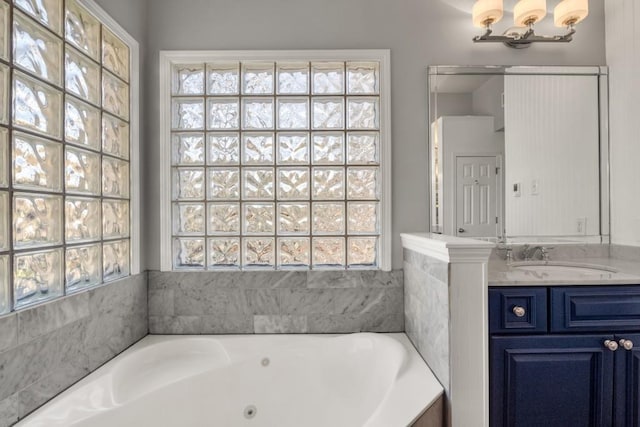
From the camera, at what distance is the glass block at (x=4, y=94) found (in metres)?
0.99

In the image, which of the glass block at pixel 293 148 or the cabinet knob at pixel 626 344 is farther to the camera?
the glass block at pixel 293 148

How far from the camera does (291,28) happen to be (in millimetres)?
1779

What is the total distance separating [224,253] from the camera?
1823 mm

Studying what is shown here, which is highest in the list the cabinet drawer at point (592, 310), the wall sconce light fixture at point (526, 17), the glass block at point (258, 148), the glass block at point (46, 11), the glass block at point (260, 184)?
the wall sconce light fixture at point (526, 17)

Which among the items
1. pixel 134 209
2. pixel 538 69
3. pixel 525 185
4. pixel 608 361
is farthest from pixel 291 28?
pixel 608 361

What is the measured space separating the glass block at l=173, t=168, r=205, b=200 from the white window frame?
5 centimetres

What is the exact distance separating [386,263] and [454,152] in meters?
0.73

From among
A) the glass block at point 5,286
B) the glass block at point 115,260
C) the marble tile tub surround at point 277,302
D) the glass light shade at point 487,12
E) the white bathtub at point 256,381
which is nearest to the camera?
the glass block at point 5,286

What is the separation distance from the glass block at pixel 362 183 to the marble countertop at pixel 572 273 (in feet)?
2.39

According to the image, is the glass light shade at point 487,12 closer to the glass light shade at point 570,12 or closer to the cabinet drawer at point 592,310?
the glass light shade at point 570,12

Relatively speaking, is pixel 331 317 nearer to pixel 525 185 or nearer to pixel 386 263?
pixel 386 263

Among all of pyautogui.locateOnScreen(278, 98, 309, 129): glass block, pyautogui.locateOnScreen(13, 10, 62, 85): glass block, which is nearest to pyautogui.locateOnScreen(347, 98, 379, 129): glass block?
pyautogui.locateOnScreen(278, 98, 309, 129): glass block

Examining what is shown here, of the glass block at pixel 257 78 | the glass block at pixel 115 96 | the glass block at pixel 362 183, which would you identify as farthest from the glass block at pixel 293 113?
the glass block at pixel 115 96

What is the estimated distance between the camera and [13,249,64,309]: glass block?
3.44 feet
